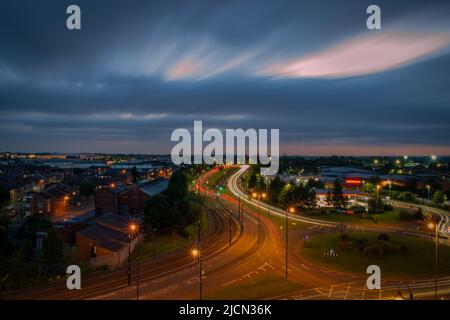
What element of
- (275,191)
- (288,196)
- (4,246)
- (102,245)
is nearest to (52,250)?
(102,245)

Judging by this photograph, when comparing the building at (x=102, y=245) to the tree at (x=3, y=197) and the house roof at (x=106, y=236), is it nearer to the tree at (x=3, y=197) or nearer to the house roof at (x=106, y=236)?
the house roof at (x=106, y=236)

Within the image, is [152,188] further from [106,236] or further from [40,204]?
[106,236]

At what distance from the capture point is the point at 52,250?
27500mm

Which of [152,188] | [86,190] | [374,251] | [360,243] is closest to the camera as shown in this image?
[374,251]

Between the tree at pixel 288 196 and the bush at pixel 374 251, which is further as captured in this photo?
the tree at pixel 288 196

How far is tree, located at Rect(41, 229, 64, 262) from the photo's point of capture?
27.3m

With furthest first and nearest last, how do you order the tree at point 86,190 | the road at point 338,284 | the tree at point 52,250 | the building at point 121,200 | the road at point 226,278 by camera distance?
the tree at point 86,190
the building at point 121,200
the tree at point 52,250
the road at point 226,278
the road at point 338,284

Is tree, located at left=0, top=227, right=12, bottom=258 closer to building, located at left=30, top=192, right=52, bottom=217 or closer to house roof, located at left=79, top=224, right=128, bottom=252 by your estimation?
house roof, located at left=79, top=224, right=128, bottom=252

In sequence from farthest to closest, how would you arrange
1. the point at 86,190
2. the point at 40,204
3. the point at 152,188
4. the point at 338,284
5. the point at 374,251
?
1. the point at 86,190
2. the point at 152,188
3. the point at 40,204
4. the point at 374,251
5. the point at 338,284

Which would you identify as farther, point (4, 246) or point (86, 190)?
point (86, 190)

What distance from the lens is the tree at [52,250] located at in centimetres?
2734

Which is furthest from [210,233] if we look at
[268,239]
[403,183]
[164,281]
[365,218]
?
[403,183]

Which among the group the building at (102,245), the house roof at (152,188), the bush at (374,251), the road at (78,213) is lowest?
the road at (78,213)

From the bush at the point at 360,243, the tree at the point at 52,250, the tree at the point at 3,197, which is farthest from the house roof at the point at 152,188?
the bush at the point at 360,243
